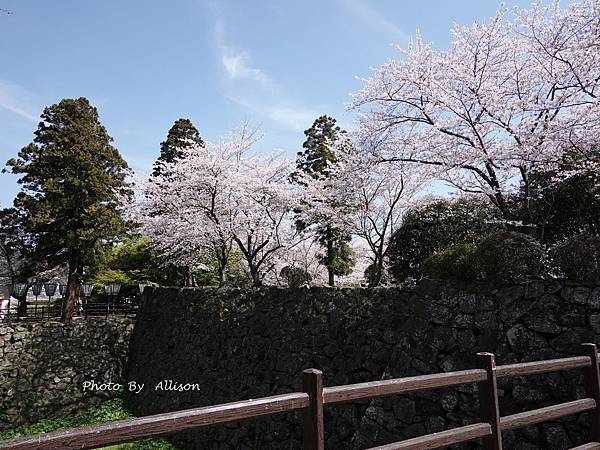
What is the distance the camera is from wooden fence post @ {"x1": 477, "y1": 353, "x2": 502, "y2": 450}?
229 centimetres

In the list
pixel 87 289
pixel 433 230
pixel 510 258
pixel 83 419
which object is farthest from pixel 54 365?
pixel 510 258

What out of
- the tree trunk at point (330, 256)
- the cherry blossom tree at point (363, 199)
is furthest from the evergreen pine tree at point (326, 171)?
the cherry blossom tree at point (363, 199)

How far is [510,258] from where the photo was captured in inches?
198

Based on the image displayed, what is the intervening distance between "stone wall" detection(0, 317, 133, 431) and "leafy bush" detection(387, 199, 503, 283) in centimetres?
889

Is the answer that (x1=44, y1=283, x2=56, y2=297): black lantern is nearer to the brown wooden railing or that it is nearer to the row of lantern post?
the row of lantern post

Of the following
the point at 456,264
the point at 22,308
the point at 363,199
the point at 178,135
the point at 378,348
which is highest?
the point at 178,135

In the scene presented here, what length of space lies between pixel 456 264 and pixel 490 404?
3.43 metres

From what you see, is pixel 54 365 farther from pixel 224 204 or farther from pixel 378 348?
pixel 378 348

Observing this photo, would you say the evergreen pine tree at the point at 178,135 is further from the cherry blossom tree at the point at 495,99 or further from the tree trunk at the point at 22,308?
the cherry blossom tree at the point at 495,99

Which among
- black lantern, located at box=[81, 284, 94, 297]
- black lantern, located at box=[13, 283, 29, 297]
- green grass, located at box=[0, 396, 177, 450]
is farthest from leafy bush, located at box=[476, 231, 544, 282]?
black lantern, located at box=[81, 284, 94, 297]

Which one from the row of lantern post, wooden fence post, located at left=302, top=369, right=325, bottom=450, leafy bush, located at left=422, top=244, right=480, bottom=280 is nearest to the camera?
wooden fence post, located at left=302, top=369, right=325, bottom=450

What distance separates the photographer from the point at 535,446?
13.7ft

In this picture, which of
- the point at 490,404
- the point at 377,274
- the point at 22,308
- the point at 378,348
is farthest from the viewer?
the point at 22,308

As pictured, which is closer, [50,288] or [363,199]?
[363,199]
